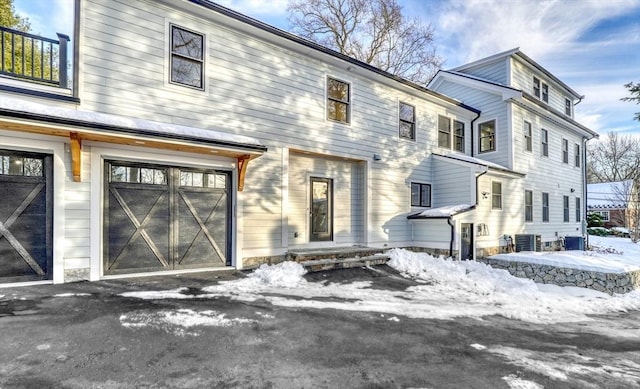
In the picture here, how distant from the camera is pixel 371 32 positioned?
18.5 metres

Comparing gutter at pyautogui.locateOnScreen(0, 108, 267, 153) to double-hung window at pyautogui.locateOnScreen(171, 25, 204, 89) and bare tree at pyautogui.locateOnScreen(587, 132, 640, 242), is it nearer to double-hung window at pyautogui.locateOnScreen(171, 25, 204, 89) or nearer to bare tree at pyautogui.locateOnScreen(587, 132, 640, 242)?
double-hung window at pyautogui.locateOnScreen(171, 25, 204, 89)

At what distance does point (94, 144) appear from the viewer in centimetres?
550

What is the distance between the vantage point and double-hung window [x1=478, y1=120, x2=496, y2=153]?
497 inches

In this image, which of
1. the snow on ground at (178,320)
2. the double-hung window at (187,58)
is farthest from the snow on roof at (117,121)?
the snow on ground at (178,320)

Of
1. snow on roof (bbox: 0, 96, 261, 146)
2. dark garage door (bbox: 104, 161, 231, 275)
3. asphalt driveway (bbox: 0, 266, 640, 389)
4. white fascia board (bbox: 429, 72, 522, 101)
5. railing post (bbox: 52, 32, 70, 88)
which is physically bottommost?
asphalt driveway (bbox: 0, 266, 640, 389)

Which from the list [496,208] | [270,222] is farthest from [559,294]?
[270,222]

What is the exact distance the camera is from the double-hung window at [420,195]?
10734 mm

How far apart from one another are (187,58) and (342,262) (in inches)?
227

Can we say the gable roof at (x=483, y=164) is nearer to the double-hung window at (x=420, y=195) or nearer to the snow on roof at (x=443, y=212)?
the double-hung window at (x=420, y=195)

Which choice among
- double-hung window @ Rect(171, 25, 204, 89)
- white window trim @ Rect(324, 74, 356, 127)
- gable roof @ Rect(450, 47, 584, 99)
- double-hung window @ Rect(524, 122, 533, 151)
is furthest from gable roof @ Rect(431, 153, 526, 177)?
double-hung window @ Rect(171, 25, 204, 89)

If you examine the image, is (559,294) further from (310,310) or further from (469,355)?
(310,310)

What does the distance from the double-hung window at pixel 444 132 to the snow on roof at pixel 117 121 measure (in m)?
7.91

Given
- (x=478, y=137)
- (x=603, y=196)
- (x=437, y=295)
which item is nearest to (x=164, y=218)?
(x=437, y=295)

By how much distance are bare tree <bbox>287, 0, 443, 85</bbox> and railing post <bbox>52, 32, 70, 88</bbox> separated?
48.2 ft
